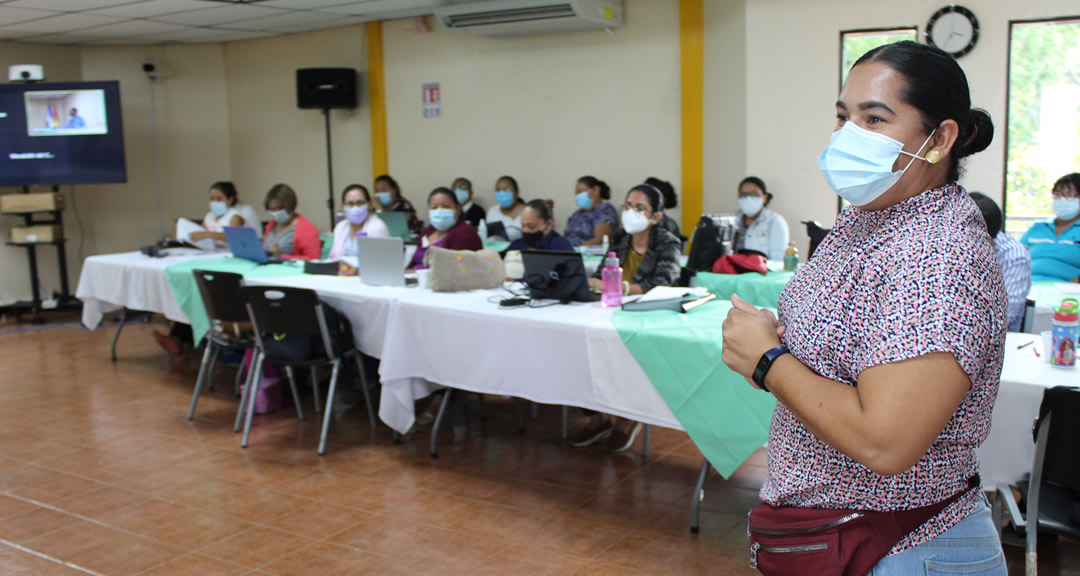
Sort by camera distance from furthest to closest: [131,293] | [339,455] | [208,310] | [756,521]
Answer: [131,293] < [208,310] < [339,455] < [756,521]

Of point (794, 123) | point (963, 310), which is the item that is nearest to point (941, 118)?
point (963, 310)

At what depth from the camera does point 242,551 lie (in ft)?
10.4

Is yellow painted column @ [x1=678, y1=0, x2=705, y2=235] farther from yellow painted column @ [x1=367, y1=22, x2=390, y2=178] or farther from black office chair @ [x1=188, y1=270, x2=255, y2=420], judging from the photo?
black office chair @ [x1=188, y1=270, x2=255, y2=420]

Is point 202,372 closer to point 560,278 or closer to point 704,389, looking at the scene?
point 560,278

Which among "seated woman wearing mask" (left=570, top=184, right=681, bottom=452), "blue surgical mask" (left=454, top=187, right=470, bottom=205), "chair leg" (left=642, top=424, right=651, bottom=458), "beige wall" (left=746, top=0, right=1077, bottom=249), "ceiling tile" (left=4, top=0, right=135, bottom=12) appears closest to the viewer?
"chair leg" (left=642, top=424, right=651, bottom=458)

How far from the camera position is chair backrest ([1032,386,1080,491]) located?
7.34 feet

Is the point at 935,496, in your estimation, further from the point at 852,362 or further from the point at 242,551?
the point at 242,551

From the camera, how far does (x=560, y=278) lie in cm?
398

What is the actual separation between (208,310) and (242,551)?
81.4 inches

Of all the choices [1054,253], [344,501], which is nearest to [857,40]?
[1054,253]

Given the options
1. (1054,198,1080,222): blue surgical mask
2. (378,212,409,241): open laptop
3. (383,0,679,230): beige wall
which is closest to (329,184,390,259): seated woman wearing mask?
(378,212,409,241): open laptop

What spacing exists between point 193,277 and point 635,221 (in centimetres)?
284

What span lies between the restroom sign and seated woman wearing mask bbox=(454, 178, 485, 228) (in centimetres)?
82

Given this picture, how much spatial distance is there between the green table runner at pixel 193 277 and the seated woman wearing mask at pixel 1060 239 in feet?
15.4
